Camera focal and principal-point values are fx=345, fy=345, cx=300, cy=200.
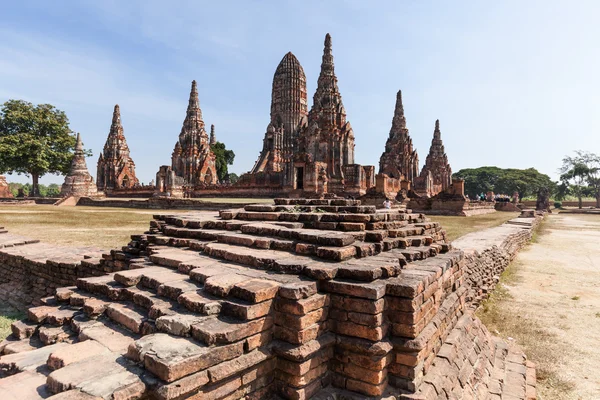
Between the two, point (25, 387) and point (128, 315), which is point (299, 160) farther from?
point (25, 387)

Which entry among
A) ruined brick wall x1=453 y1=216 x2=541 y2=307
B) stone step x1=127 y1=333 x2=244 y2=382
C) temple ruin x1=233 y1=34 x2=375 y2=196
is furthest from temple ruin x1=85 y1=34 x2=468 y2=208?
stone step x1=127 y1=333 x2=244 y2=382

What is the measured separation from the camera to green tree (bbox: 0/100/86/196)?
30.5 metres

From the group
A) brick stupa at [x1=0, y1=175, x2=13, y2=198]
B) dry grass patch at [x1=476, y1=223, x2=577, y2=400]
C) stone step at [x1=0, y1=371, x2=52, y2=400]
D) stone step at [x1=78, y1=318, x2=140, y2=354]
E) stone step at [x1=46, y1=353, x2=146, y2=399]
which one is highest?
brick stupa at [x1=0, y1=175, x2=13, y2=198]

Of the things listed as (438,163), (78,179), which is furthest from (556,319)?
(438,163)

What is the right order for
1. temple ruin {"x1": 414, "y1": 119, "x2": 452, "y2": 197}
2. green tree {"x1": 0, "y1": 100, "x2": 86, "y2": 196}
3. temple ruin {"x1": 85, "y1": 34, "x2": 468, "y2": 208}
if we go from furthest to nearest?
temple ruin {"x1": 414, "y1": 119, "x2": 452, "y2": 197}
green tree {"x1": 0, "y1": 100, "x2": 86, "y2": 196}
temple ruin {"x1": 85, "y1": 34, "x2": 468, "y2": 208}

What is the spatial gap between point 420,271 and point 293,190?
22.3 m

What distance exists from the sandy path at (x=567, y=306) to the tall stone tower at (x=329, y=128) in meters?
18.5

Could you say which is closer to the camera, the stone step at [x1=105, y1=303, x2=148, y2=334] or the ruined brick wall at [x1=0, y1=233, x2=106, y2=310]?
the stone step at [x1=105, y1=303, x2=148, y2=334]

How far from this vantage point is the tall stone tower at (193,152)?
35812mm

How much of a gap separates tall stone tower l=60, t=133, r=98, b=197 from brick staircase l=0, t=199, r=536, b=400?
1335 inches

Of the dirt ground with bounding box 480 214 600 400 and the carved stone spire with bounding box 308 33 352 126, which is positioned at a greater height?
the carved stone spire with bounding box 308 33 352 126

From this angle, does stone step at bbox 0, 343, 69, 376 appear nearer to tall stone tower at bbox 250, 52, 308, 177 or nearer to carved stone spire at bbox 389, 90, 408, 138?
tall stone tower at bbox 250, 52, 308, 177

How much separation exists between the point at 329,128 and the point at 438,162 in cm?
2134

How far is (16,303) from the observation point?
5.98 m
